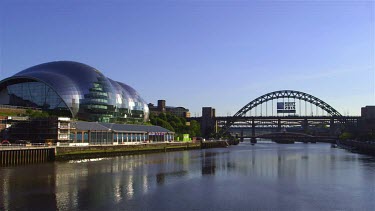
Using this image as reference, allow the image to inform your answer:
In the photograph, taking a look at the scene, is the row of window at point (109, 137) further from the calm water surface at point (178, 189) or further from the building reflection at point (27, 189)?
the building reflection at point (27, 189)

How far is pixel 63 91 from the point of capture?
111875 millimetres

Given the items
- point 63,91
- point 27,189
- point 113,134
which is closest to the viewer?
point 27,189

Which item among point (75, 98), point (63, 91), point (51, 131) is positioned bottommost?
point (51, 131)

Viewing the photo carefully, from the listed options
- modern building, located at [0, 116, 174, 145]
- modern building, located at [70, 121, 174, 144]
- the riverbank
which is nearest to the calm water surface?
the riverbank

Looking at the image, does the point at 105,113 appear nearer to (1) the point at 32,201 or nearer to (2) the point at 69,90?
(2) the point at 69,90

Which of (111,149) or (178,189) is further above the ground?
(111,149)

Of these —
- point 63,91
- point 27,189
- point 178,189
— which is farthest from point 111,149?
point 27,189

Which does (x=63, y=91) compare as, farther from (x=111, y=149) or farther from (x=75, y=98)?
(x=111, y=149)

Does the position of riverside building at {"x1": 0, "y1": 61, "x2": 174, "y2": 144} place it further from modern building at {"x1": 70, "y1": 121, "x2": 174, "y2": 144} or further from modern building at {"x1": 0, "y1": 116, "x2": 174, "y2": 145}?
modern building at {"x1": 0, "y1": 116, "x2": 174, "y2": 145}

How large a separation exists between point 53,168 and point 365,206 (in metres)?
38.6

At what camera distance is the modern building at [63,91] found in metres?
112

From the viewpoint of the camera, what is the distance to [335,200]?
3547 centimetres

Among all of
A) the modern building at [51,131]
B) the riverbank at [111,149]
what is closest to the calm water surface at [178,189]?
the riverbank at [111,149]

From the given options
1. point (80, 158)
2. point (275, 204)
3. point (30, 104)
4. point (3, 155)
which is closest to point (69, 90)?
point (30, 104)
